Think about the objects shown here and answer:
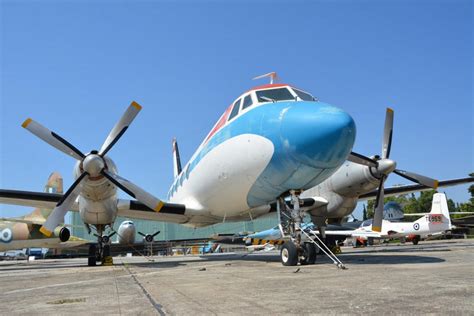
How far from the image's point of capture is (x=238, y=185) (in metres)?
12.1

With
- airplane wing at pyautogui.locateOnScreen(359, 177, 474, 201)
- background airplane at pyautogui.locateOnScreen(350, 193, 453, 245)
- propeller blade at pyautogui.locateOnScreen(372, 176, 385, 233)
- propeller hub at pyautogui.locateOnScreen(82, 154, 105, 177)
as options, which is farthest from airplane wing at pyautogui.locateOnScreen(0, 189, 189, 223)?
background airplane at pyautogui.locateOnScreen(350, 193, 453, 245)

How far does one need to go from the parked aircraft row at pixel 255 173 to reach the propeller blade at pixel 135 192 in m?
0.03

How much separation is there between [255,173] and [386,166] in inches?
232

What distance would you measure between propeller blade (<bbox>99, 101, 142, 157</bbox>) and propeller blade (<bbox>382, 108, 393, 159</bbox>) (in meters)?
9.27

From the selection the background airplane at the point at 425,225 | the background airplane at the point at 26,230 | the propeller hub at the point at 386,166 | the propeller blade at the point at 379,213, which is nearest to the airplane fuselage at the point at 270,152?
the propeller blade at the point at 379,213

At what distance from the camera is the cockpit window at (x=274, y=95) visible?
1123 cm

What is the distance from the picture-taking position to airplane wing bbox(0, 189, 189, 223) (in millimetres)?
14228

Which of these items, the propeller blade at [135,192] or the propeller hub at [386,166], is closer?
the propeller blade at [135,192]

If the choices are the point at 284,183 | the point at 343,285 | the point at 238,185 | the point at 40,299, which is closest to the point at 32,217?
the point at 238,185

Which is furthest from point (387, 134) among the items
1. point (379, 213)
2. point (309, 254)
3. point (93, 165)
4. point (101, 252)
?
point (101, 252)

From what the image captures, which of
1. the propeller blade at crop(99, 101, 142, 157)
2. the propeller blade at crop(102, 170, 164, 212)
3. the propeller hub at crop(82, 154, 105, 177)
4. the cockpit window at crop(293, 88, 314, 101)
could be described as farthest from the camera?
the propeller blade at crop(99, 101, 142, 157)

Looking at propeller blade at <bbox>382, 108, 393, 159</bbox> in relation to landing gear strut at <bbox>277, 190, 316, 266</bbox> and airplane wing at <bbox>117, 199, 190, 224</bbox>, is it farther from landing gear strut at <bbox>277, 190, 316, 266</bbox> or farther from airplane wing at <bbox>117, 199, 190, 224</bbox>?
airplane wing at <bbox>117, 199, 190, 224</bbox>

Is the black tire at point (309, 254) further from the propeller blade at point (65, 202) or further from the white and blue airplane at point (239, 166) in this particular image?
the propeller blade at point (65, 202)

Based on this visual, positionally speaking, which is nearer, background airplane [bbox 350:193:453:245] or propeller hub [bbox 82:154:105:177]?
propeller hub [bbox 82:154:105:177]
